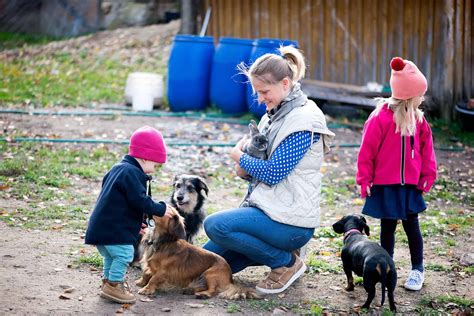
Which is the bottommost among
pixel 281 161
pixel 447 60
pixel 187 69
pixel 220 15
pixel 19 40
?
pixel 281 161

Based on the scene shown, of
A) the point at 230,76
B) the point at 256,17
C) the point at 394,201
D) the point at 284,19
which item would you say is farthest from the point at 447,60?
the point at 394,201

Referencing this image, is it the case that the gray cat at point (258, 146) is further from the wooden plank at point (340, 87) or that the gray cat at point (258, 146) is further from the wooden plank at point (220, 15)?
the wooden plank at point (220, 15)

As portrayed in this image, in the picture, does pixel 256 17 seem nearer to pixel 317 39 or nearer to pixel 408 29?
pixel 317 39

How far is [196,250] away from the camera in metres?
5.73

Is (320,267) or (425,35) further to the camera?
(425,35)

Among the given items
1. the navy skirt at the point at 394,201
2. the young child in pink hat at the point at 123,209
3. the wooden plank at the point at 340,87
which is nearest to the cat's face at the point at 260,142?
the young child in pink hat at the point at 123,209

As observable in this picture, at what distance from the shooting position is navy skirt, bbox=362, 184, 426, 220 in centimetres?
593

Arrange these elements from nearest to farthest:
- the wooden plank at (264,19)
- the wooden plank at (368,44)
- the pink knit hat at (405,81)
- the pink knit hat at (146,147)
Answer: the pink knit hat at (146,147), the pink knit hat at (405,81), the wooden plank at (368,44), the wooden plank at (264,19)

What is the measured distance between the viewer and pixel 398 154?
5918 millimetres

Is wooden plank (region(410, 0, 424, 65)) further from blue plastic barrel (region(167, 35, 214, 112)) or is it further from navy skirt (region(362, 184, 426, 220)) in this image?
navy skirt (region(362, 184, 426, 220))

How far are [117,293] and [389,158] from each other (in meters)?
2.35

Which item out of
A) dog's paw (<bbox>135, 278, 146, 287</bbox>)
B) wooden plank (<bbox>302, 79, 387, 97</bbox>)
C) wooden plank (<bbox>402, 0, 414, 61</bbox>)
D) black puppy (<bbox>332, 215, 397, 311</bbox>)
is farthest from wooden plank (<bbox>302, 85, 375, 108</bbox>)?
dog's paw (<bbox>135, 278, 146, 287</bbox>)

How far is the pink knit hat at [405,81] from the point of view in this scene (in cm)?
582

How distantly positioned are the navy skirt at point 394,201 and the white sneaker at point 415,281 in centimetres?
53
